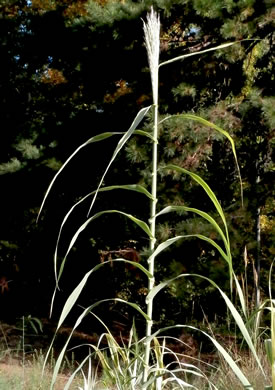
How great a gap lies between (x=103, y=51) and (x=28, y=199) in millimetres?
1636

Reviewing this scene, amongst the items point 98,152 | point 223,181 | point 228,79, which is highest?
point 228,79

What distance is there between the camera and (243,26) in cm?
538

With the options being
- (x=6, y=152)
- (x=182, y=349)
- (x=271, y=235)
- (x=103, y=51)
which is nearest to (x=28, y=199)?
(x=6, y=152)

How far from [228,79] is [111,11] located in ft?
4.15

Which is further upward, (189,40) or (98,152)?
(189,40)

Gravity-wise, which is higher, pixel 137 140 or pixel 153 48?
pixel 153 48

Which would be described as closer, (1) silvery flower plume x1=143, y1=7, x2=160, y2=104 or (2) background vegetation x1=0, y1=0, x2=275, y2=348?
(1) silvery flower plume x1=143, y1=7, x2=160, y2=104

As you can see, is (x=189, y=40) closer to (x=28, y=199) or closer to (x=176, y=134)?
(x=176, y=134)

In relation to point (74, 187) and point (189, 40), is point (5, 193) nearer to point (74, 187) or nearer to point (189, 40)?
point (74, 187)

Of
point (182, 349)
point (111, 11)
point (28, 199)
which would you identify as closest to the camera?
point (111, 11)

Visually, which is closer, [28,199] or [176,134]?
[176,134]

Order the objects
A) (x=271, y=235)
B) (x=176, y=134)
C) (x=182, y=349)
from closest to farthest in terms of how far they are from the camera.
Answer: (x=176, y=134), (x=182, y=349), (x=271, y=235)

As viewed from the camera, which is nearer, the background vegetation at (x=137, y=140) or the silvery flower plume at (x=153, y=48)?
the silvery flower plume at (x=153, y=48)

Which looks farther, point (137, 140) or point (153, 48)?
point (137, 140)
